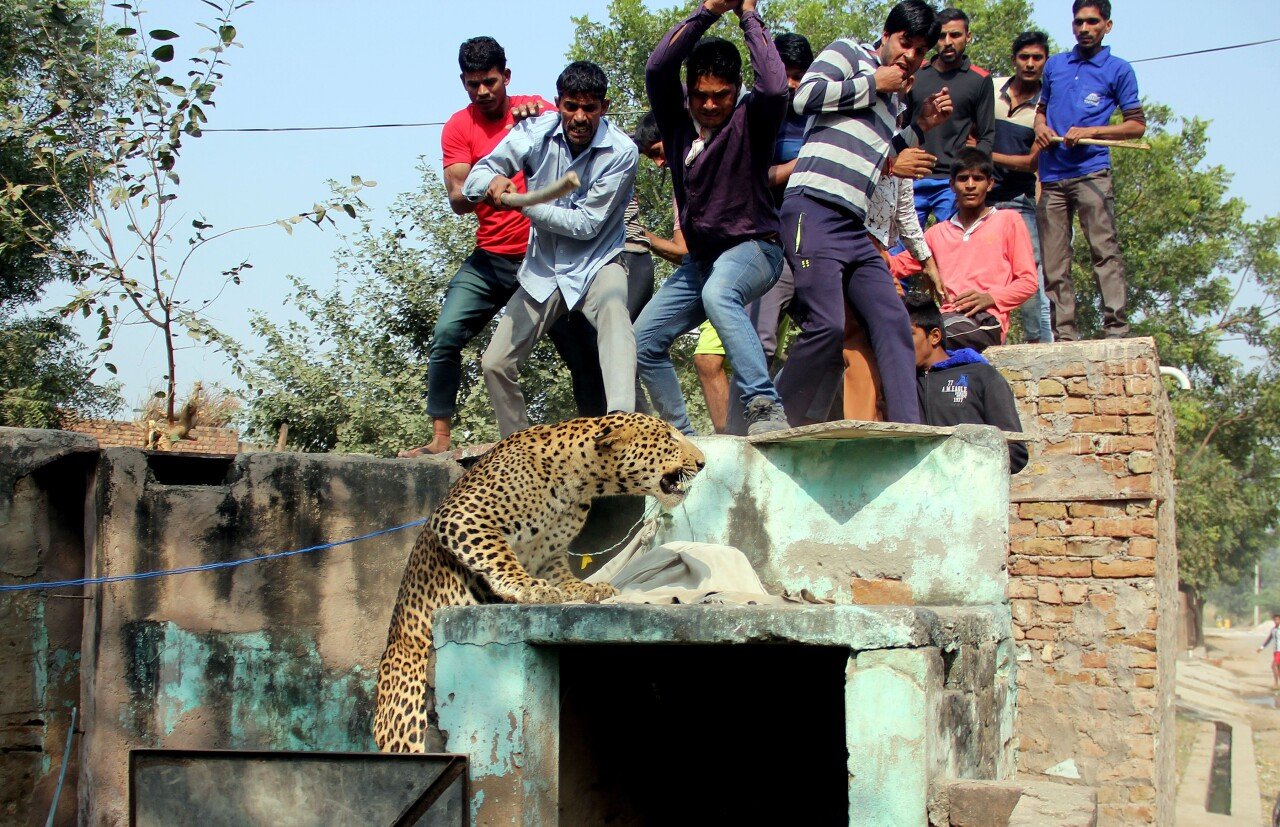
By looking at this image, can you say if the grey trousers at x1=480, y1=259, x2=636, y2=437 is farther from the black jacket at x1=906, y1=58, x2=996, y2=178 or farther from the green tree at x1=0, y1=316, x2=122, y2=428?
the green tree at x1=0, y1=316, x2=122, y2=428

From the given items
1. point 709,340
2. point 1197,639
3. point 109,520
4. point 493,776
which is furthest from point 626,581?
point 1197,639

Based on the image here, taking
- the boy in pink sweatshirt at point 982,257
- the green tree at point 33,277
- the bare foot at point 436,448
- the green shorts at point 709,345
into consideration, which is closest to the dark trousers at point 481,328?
the bare foot at point 436,448

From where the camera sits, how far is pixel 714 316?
571 centimetres

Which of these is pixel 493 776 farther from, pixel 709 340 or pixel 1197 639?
pixel 1197 639

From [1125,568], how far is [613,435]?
4138 millimetres

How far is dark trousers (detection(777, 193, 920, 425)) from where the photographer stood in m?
5.77

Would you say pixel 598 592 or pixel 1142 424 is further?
pixel 1142 424

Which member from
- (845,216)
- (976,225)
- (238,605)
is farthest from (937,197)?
(238,605)

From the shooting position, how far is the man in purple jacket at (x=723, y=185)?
224 inches

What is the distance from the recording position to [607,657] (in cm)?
587

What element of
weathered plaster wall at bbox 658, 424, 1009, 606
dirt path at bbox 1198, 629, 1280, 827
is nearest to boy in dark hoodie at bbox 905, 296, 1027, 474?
weathered plaster wall at bbox 658, 424, 1009, 606

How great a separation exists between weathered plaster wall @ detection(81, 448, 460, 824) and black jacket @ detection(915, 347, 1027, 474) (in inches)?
95.0

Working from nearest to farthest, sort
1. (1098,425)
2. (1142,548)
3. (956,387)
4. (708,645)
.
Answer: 1. (708,645)
2. (956,387)
3. (1142,548)
4. (1098,425)

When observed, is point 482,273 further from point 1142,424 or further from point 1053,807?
point 1142,424
